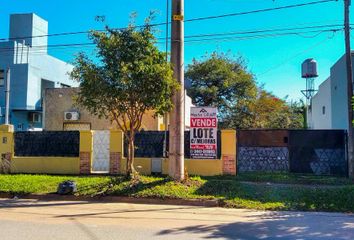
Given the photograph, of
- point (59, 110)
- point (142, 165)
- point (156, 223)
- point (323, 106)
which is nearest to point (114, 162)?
point (142, 165)

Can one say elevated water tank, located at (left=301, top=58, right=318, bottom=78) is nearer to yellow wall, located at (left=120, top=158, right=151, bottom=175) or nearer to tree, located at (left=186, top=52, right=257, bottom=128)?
tree, located at (left=186, top=52, right=257, bottom=128)

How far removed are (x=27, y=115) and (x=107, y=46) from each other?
27.7 meters

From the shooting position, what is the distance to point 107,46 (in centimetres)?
1289

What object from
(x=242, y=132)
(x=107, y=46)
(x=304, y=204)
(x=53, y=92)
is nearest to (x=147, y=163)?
(x=242, y=132)

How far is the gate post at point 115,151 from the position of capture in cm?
1722

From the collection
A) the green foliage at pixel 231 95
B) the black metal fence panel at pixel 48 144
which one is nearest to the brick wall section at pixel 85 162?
the black metal fence panel at pixel 48 144

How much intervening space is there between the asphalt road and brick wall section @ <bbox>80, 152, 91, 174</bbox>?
5653mm

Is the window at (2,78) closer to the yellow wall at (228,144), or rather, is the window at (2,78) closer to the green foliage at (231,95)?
the green foliage at (231,95)

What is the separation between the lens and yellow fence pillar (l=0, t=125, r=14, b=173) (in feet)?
59.8

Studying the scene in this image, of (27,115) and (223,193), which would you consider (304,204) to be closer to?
(223,193)

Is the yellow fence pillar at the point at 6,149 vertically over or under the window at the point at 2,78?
under

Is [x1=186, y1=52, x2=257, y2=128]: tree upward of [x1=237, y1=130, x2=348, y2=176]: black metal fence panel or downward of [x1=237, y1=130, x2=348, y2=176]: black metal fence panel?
upward

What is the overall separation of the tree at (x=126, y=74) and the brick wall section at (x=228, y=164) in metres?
4.14

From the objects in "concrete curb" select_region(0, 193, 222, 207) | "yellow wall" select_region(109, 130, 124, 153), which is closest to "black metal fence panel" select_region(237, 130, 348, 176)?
"yellow wall" select_region(109, 130, 124, 153)
